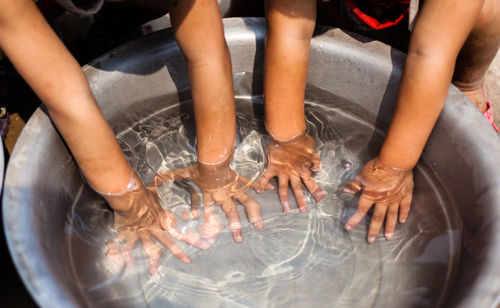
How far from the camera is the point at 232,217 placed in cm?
125

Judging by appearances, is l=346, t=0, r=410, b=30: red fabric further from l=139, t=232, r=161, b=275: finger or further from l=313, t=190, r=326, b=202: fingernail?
l=139, t=232, r=161, b=275: finger

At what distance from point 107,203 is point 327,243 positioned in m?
0.59

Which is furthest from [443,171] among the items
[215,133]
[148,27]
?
[148,27]

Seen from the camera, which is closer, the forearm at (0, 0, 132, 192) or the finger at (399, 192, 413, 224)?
the forearm at (0, 0, 132, 192)

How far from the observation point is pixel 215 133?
1.15 m

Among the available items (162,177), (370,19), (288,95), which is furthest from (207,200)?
(370,19)

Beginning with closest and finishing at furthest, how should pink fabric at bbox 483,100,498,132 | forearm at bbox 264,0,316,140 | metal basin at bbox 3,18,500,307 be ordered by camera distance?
1. metal basin at bbox 3,18,500,307
2. forearm at bbox 264,0,316,140
3. pink fabric at bbox 483,100,498,132

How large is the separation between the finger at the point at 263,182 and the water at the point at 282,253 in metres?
0.02

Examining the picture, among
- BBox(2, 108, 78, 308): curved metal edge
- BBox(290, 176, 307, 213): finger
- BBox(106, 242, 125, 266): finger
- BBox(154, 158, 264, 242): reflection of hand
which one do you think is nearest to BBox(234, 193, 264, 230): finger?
BBox(154, 158, 264, 242): reflection of hand

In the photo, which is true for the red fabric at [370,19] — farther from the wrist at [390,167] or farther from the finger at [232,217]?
the finger at [232,217]

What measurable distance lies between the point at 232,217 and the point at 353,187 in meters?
0.35

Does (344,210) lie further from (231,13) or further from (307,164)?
(231,13)

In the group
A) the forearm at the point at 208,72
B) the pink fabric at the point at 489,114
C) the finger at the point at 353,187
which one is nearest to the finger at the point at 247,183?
the forearm at the point at 208,72

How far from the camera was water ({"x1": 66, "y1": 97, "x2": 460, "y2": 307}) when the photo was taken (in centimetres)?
110
